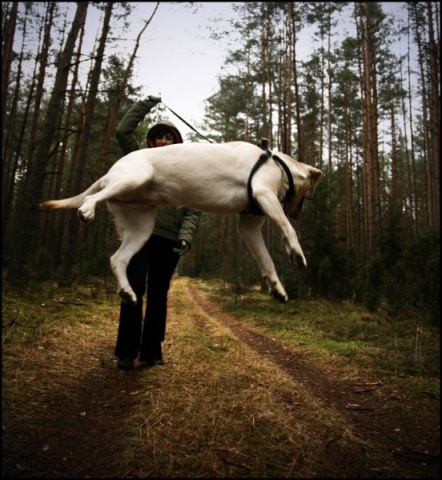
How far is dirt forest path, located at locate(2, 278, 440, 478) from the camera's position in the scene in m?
1.97

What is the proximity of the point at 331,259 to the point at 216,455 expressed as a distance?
7.94 m

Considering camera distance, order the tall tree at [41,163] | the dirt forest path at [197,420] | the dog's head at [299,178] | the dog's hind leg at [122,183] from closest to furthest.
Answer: the dirt forest path at [197,420] → the dog's hind leg at [122,183] → the dog's head at [299,178] → the tall tree at [41,163]

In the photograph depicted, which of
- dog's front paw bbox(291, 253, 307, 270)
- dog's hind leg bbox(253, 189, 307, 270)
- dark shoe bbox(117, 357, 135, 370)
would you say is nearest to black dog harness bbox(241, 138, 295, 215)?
dog's hind leg bbox(253, 189, 307, 270)

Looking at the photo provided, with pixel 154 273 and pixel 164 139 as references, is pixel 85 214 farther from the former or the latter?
pixel 164 139

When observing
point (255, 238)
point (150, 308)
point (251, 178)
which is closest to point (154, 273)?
point (150, 308)

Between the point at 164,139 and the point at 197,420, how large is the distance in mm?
2832

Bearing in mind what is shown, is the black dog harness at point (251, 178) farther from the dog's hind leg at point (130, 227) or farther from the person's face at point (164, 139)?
the person's face at point (164, 139)

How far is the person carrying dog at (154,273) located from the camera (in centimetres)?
366

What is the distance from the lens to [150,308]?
151 inches

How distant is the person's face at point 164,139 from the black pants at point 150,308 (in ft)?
3.44

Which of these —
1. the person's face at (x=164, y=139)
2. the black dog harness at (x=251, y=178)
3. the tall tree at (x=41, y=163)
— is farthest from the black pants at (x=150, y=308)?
the tall tree at (x=41, y=163)

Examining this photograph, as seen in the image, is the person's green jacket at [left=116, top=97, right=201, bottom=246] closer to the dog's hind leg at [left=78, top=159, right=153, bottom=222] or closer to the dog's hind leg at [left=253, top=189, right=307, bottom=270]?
the dog's hind leg at [left=78, top=159, right=153, bottom=222]

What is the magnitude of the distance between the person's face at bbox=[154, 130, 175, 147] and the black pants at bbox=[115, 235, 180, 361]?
1047 mm

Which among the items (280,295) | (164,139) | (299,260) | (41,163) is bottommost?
(280,295)
